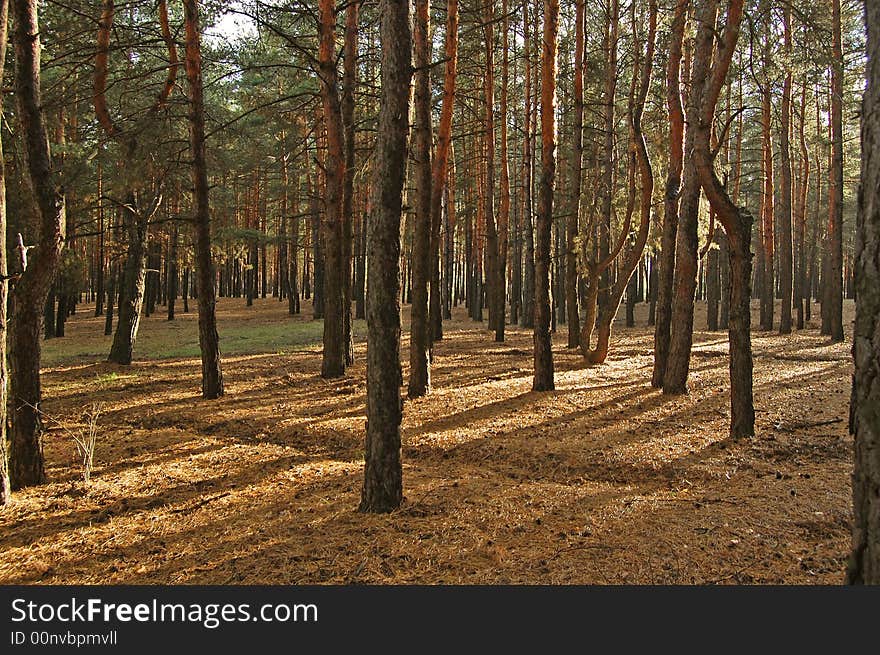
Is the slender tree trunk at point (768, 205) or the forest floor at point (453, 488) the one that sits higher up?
the slender tree trunk at point (768, 205)

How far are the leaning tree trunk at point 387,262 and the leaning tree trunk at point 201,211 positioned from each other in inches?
260

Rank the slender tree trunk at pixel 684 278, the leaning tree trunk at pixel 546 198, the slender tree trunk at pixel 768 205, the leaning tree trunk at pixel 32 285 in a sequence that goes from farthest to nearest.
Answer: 1. the slender tree trunk at pixel 768 205
2. the leaning tree trunk at pixel 546 198
3. the slender tree trunk at pixel 684 278
4. the leaning tree trunk at pixel 32 285

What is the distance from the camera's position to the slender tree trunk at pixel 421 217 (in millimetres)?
10641

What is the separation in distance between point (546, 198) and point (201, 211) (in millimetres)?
6643

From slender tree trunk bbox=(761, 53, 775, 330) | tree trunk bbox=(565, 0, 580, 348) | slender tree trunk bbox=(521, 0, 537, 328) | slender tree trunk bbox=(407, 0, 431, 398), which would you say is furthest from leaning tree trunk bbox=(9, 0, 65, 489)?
slender tree trunk bbox=(761, 53, 775, 330)

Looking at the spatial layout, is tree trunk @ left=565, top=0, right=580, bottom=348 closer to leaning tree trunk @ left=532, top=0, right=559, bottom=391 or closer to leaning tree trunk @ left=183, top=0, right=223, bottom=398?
leaning tree trunk @ left=532, top=0, right=559, bottom=391

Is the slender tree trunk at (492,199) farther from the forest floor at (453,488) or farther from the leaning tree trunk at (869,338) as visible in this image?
the leaning tree trunk at (869,338)

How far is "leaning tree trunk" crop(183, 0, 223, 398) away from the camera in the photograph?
34.8 ft

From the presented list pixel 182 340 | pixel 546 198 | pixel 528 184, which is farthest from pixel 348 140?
pixel 182 340

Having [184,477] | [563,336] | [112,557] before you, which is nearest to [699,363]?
[563,336]

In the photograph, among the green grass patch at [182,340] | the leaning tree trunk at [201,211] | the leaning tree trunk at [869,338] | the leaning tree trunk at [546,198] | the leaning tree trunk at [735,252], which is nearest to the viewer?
the leaning tree trunk at [869,338]

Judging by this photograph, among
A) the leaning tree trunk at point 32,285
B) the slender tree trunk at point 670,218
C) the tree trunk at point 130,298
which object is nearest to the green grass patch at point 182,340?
the tree trunk at point 130,298

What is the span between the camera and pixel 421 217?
10.9 m

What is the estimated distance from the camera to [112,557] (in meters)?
4.68
